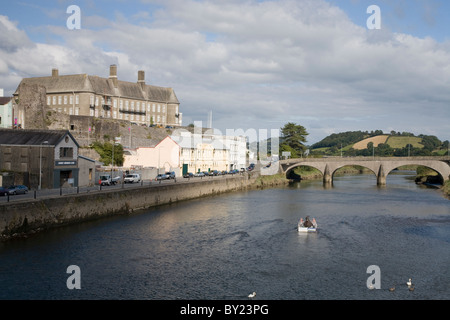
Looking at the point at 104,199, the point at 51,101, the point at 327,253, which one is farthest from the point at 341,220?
the point at 51,101

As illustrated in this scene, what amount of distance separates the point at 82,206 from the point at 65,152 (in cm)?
1384

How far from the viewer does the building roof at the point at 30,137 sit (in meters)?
53.5

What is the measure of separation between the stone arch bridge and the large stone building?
4032 centimetres

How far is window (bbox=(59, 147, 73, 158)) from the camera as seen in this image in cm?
5450

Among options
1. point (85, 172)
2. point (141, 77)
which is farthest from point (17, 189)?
point (141, 77)

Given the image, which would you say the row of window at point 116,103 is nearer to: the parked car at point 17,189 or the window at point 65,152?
the window at point 65,152

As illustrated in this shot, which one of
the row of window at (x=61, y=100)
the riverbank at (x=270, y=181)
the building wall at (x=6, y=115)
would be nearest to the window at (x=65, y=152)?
the building wall at (x=6, y=115)

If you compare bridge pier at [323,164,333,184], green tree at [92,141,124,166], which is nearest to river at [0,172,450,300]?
green tree at [92,141,124,166]

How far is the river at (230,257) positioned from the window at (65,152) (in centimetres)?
1245

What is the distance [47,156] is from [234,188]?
4067cm

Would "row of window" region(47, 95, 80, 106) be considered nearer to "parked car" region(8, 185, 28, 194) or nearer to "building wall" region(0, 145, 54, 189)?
"building wall" region(0, 145, 54, 189)

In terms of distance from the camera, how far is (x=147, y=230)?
43.0m

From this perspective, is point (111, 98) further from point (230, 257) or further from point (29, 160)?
point (230, 257)
